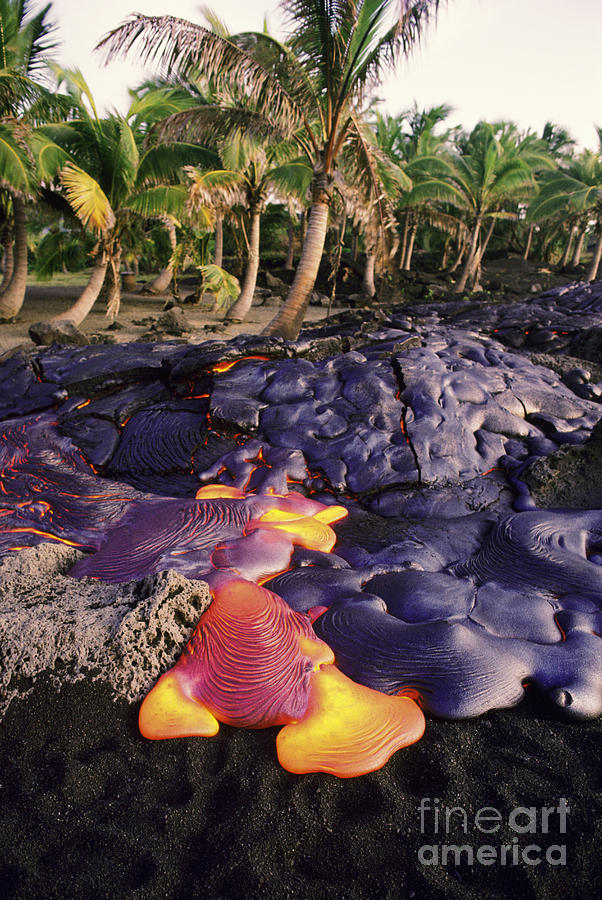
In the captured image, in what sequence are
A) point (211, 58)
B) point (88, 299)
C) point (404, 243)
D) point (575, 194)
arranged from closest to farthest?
1. point (211, 58)
2. point (88, 299)
3. point (575, 194)
4. point (404, 243)

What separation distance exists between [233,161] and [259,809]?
476 inches

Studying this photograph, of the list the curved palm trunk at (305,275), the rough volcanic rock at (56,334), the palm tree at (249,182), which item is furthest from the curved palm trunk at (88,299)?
the curved palm trunk at (305,275)

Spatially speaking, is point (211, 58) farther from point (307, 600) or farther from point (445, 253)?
point (445, 253)

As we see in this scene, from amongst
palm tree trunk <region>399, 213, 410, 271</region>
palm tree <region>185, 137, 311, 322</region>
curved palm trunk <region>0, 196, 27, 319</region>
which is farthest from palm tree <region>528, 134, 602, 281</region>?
curved palm trunk <region>0, 196, 27, 319</region>

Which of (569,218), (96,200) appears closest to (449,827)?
(96,200)

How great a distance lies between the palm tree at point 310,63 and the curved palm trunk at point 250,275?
4.96 meters

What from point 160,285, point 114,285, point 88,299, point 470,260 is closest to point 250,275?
point 114,285

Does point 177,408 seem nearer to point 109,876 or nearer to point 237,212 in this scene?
point 109,876

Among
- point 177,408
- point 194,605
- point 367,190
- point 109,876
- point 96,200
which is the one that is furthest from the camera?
point 96,200

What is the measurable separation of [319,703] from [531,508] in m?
2.20

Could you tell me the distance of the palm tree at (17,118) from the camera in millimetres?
9648

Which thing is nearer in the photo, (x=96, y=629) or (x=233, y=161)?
Answer: (x=96, y=629)

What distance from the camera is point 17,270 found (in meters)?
12.7

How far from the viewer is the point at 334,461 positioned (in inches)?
142
